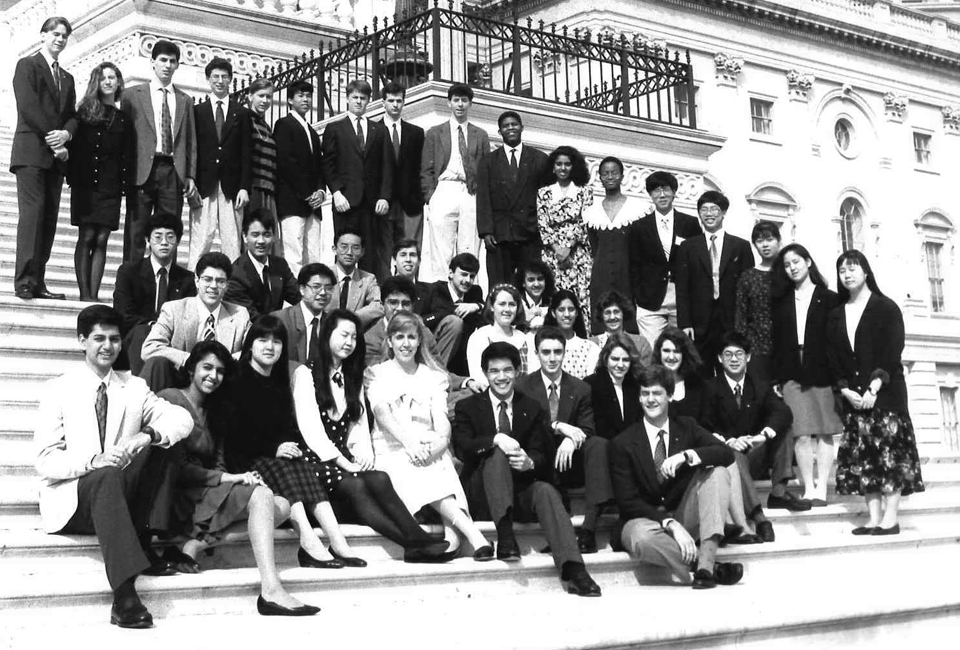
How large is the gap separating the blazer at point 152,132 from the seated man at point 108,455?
363 cm

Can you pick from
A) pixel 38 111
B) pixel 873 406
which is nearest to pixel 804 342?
pixel 873 406

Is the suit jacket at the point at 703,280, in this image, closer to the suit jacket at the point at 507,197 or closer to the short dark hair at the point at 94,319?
the suit jacket at the point at 507,197

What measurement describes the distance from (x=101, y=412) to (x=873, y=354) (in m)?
5.22

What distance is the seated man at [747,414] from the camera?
8828 mm

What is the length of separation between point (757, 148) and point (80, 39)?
20066mm

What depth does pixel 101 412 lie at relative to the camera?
20.5ft

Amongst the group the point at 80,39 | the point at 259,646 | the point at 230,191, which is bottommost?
the point at 259,646

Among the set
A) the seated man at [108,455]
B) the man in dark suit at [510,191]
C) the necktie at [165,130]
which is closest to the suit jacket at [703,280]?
the man in dark suit at [510,191]

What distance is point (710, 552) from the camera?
7559 mm

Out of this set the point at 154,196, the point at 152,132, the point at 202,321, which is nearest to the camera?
the point at 202,321

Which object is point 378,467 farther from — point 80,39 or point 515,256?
point 80,39

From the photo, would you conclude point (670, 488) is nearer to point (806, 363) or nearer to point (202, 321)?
point (806, 363)

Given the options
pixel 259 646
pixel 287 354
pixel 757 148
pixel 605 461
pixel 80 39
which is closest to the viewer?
pixel 259 646

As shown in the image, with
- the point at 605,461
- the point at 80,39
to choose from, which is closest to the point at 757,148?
the point at 80,39
